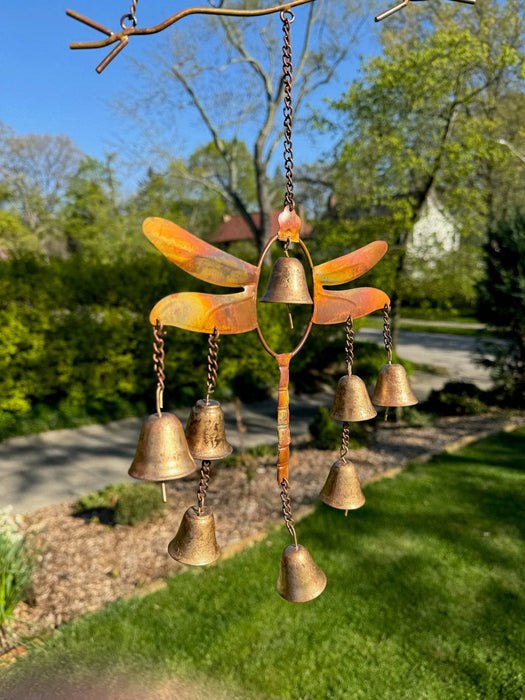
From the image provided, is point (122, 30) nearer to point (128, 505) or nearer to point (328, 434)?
point (128, 505)

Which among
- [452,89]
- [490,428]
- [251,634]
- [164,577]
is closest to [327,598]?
[251,634]

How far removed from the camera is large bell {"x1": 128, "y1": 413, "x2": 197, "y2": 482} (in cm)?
179

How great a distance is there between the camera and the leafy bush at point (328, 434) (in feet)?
26.1

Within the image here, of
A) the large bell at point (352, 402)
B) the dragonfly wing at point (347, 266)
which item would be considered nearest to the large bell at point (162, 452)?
the large bell at point (352, 402)

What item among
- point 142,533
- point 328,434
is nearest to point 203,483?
point 142,533

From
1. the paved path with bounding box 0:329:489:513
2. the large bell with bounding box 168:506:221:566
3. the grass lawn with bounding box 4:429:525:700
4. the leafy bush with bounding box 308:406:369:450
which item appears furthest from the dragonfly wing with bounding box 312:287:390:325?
the leafy bush with bounding box 308:406:369:450

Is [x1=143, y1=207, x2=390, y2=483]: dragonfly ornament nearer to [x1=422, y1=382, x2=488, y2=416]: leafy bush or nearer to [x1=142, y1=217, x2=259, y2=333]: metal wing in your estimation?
[x1=142, y1=217, x2=259, y2=333]: metal wing

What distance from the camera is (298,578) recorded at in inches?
84.7

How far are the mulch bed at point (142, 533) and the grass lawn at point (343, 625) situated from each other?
0.29 m

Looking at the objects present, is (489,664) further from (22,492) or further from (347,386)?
Result: (22,492)

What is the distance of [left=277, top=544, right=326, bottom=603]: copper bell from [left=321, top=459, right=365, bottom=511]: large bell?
38 centimetres

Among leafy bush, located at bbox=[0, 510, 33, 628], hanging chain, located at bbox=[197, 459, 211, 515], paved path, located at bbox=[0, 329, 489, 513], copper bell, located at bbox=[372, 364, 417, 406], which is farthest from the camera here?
paved path, located at bbox=[0, 329, 489, 513]

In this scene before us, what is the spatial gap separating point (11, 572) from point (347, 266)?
139 inches

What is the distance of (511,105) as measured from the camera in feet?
53.2
